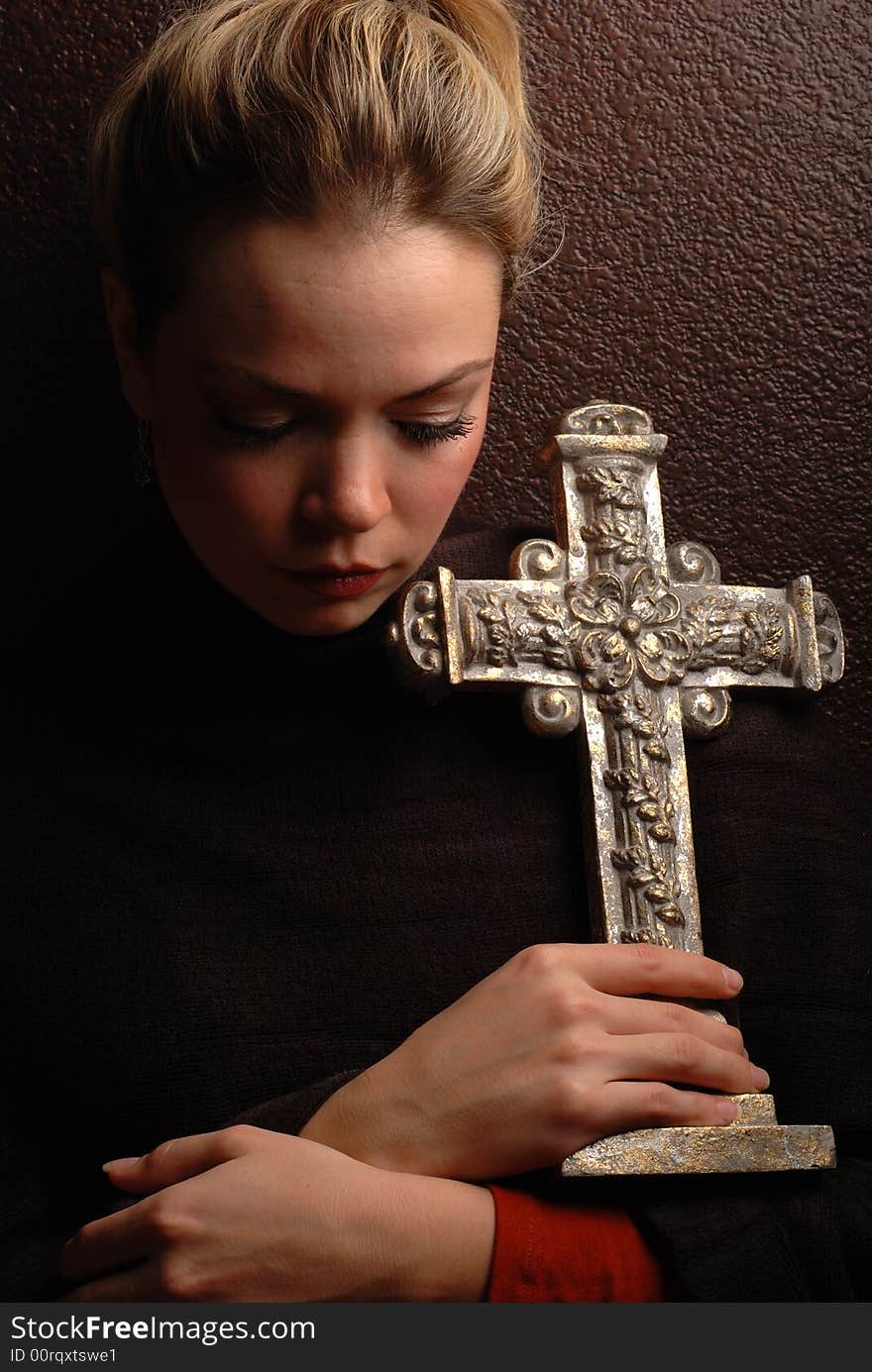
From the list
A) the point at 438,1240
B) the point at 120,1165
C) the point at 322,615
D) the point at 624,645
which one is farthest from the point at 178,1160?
the point at 624,645

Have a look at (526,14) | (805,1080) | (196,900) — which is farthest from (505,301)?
(805,1080)

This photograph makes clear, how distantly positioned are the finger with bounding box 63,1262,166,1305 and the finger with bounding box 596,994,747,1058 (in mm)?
365

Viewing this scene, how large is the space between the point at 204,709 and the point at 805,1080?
0.60m

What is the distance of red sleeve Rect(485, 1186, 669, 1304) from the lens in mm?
1115

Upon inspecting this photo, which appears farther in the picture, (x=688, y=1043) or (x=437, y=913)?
(x=437, y=913)

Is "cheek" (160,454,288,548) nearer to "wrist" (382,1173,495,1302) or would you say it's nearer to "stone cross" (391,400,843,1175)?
"stone cross" (391,400,843,1175)

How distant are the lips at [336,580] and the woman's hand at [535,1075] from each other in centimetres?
32

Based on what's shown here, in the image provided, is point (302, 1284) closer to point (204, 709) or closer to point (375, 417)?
point (204, 709)

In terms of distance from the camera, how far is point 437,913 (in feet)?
4.32

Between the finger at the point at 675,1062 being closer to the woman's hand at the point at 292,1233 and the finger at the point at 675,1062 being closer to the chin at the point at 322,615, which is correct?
the woman's hand at the point at 292,1233

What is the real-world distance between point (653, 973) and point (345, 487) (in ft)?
1.43

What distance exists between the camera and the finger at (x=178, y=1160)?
3.66 ft

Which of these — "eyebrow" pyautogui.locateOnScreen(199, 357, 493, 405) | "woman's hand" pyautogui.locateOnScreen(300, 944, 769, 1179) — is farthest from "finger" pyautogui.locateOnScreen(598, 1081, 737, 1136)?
"eyebrow" pyautogui.locateOnScreen(199, 357, 493, 405)

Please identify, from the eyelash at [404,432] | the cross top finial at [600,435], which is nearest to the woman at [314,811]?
the eyelash at [404,432]
